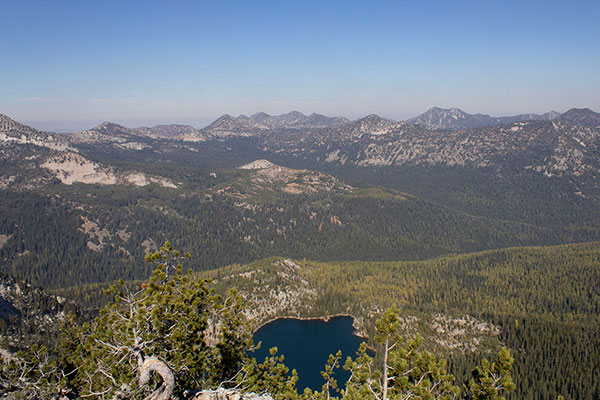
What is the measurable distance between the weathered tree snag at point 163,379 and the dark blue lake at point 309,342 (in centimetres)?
8894

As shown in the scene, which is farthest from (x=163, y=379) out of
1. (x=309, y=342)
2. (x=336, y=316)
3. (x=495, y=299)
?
(x=495, y=299)

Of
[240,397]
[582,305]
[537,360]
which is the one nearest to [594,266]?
[582,305]

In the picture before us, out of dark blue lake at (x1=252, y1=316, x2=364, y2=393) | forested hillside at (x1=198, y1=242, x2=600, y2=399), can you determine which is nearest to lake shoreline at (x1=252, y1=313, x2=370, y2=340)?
dark blue lake at (x1=252, y1=316, x2=364, y2=393)

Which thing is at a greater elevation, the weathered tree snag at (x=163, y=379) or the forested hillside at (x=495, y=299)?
the weathered tree snag at (x=163, y=379)

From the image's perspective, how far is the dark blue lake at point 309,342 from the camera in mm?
107875

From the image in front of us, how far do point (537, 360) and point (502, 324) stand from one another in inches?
690

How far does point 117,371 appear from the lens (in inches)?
889

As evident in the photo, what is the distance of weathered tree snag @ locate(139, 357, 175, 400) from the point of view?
685 inches

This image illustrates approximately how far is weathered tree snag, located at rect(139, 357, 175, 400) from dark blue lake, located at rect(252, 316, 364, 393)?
88938 mm

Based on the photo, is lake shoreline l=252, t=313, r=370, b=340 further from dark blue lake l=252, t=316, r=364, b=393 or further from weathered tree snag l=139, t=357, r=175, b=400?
weathered tree snag l=139, t=357, r=175, b=400

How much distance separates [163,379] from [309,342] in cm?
11617

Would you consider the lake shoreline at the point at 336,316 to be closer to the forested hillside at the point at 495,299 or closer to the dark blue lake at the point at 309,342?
the dark blue lake at the point at 309,342

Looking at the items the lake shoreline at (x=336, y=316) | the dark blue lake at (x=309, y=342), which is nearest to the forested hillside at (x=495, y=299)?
the lake shoreline at (x=336, y=316)

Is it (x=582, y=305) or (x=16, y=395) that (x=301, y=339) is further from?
(x=16, y=395)
